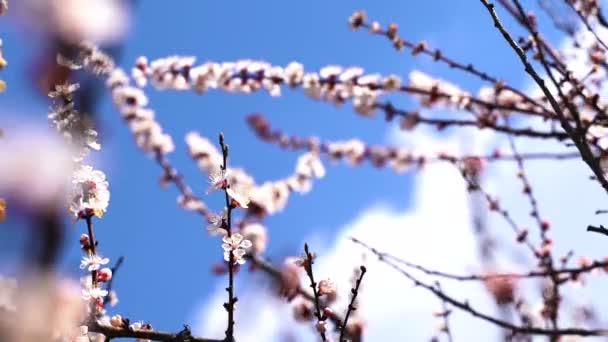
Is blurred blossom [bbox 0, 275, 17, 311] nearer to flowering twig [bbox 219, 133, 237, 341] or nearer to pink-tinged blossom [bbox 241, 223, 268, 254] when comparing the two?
flowering twig [bbox 219, 133, 237, 341]

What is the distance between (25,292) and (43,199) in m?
0.07

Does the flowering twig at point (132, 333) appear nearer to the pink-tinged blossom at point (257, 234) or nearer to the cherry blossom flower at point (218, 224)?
the cherry blossom flower at point (218, 224)

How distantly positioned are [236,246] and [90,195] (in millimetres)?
557

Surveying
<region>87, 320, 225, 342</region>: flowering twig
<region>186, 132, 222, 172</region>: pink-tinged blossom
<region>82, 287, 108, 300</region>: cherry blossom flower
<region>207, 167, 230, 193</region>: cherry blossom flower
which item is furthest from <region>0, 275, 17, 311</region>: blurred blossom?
<region>186, 132, 222, 172</region>: pink-tinged blossom

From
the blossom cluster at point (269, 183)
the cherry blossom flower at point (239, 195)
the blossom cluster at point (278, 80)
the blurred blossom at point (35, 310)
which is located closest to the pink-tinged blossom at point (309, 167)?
the blossom cluster at point (269, 183)

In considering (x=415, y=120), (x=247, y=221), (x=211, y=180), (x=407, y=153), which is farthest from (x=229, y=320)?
(x=407, y=153)

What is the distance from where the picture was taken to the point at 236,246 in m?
2.26

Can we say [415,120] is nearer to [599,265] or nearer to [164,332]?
[599,265]

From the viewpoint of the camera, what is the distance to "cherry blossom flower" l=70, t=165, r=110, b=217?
2.20 meters

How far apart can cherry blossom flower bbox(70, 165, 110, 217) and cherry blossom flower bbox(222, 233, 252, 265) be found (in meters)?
0.45

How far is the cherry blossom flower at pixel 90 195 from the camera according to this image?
2.20 metres

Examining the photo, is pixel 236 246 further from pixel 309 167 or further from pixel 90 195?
pixel 309 167

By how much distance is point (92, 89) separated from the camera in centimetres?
49

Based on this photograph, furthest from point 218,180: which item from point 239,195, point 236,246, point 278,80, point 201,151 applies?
point 201,151
